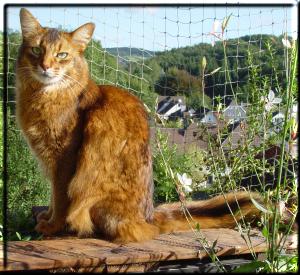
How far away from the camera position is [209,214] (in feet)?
8.34

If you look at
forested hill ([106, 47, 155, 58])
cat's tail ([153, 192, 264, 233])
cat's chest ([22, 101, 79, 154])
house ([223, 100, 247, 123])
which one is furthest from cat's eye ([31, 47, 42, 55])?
house ([223, 100, 247, 123])

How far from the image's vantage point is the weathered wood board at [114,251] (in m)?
2.00

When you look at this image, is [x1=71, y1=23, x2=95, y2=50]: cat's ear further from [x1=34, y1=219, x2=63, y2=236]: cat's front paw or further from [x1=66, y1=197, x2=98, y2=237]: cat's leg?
[x1=34, y1=219, x2=63, y2=236]: cat's front paw

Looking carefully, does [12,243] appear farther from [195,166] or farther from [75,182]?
[195,166]

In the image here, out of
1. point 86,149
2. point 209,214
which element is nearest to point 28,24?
point 86,149

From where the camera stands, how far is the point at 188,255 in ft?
7.13

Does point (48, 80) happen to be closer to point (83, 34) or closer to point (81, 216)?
point (83, 34)

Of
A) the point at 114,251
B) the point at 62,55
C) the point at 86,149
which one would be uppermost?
the point at 62,55

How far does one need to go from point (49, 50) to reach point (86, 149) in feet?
1.53

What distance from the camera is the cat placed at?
2330mm

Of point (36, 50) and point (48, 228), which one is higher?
point (36, 50)

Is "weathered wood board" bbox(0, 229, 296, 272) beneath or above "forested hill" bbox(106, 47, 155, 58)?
beneath

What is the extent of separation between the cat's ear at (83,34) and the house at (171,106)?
1.47 ft

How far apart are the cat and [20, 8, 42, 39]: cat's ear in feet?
0.08
